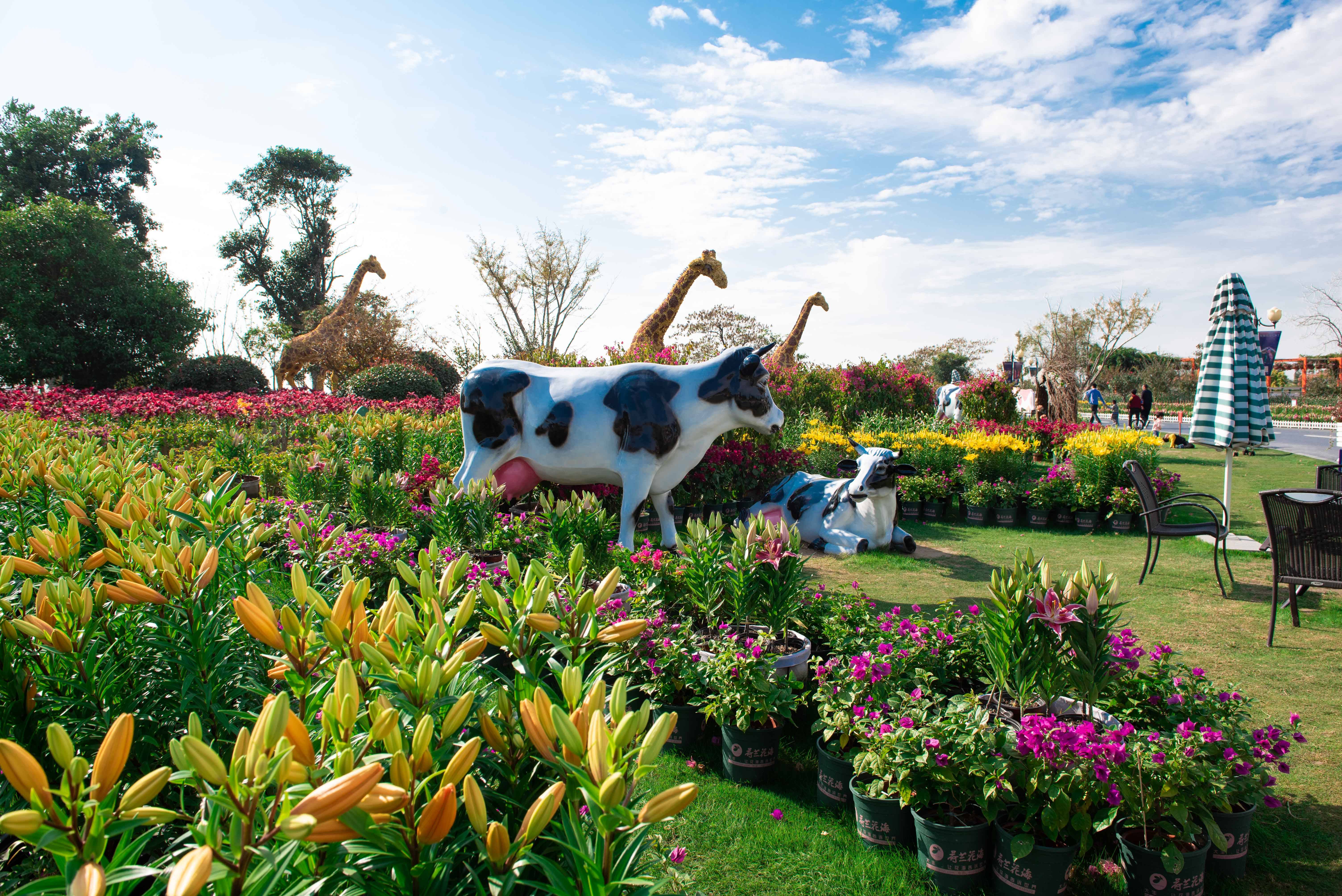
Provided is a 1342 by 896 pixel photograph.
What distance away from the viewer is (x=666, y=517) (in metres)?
5.50

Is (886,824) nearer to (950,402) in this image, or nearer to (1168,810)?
(1168,810)

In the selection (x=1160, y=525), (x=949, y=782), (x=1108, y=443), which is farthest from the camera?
(x=1108, y=443)

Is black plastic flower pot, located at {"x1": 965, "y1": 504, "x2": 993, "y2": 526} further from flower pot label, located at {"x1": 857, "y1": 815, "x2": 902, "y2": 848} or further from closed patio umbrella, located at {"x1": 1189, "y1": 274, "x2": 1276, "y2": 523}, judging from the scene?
flower pot label, located at {"x1": 857, "y1": 815, "x2": 902, "y2": 848}

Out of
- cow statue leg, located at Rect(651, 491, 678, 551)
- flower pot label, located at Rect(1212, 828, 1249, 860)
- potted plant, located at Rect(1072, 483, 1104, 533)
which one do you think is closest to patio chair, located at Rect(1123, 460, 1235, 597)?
potted plant, located at Rect(1072, 483, 1104, 533)

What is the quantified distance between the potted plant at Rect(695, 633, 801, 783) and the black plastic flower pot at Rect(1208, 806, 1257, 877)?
4.63ft

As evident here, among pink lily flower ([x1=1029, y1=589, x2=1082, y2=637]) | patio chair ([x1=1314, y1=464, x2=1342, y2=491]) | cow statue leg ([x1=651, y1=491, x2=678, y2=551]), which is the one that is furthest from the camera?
patio chair ([x1=1314, y1=464, x2=1342, y2=491])

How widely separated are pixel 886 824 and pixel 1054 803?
1.81ft

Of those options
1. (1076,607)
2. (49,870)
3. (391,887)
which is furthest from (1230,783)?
(49,870)

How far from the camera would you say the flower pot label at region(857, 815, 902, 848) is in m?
2.39

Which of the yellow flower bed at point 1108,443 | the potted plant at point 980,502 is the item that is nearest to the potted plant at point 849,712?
the potted plant at point 980,502

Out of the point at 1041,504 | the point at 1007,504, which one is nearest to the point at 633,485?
the point at 1007,504

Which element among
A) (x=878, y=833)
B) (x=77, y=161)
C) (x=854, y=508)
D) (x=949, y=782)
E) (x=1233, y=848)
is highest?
(x=77, y=161)

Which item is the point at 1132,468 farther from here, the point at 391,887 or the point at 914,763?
the point at 391,887

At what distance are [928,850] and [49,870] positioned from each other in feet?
7.44
